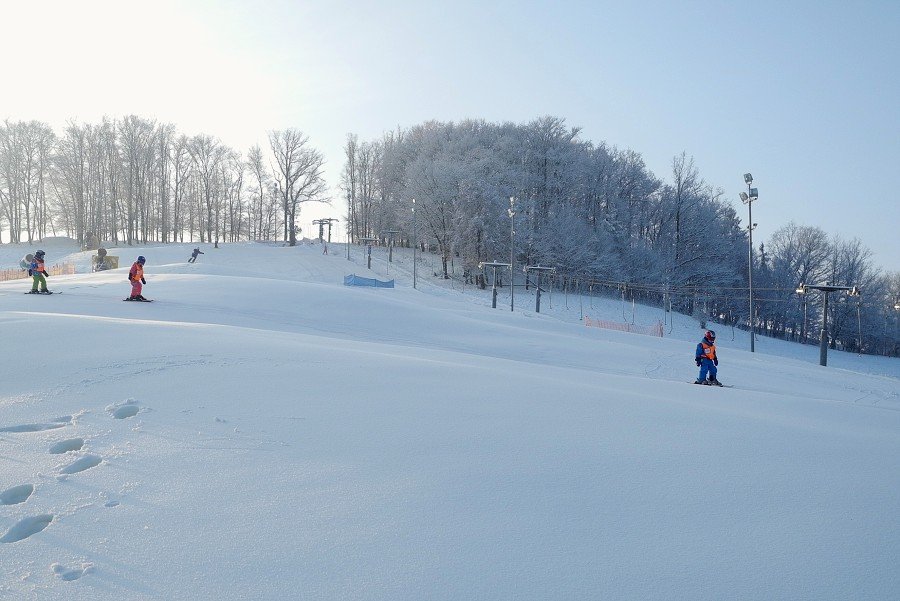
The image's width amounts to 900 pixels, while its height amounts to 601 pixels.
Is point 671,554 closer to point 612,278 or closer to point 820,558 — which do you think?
point 820,558

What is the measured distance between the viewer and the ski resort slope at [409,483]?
347cm

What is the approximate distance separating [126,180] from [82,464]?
71.5 metres

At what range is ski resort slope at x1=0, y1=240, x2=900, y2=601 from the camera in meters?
3.47

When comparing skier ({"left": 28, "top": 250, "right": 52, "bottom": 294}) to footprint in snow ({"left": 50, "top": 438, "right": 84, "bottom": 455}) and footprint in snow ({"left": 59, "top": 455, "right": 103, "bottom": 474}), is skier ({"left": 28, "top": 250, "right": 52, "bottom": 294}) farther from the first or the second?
footprint in snow ({"left": 59, "top": 455, "right": 103, "bottom": 474})

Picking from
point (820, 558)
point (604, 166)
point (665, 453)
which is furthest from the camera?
point (604, 166)

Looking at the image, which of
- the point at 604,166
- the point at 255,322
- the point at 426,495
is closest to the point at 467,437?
the point at 426,495

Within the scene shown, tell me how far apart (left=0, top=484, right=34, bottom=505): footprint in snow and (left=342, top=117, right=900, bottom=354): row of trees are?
49226mm

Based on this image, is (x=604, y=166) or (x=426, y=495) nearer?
(x=426, y=495)

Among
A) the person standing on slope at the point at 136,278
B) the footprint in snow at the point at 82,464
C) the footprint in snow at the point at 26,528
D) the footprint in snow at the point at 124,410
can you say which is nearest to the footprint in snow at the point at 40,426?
the footprint in snow at the point at 124,410

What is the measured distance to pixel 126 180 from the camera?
214 ft

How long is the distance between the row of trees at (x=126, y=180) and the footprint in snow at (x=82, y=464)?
64401 millimetres

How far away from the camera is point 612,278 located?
2256 inches

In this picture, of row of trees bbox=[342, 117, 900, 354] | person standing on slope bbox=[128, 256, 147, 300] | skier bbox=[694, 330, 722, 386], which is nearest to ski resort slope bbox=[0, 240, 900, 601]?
skier bbox=[694, 330, 722, 386]

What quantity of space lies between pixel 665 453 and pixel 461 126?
70.8 m
